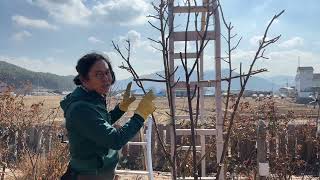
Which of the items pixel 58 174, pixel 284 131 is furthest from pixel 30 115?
pixel 284 131

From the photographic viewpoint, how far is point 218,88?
348 centimetres

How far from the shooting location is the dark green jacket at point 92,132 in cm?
227

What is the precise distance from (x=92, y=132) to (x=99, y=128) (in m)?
0.04

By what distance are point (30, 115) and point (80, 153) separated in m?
4.39

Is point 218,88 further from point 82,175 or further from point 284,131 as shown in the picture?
point 284,131

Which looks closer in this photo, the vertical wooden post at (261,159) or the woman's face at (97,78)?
the woman's face at (97,78)

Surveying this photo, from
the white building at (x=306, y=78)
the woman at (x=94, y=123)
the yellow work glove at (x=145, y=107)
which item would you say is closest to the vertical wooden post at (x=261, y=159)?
the woman at (x=94, y=123)

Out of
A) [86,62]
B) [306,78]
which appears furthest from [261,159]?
[306,78]

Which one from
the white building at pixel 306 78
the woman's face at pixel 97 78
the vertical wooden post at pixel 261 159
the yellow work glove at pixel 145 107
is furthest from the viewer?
the white building at pixel 306 78

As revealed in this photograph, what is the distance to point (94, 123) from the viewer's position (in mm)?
2268

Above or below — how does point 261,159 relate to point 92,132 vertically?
below

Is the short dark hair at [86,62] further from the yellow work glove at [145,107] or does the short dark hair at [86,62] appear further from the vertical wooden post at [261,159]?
the vertical wooden post at [261,159]

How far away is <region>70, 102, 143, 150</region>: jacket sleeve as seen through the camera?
2.25 metres

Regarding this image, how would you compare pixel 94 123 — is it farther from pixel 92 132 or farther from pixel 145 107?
pixel 145 107
